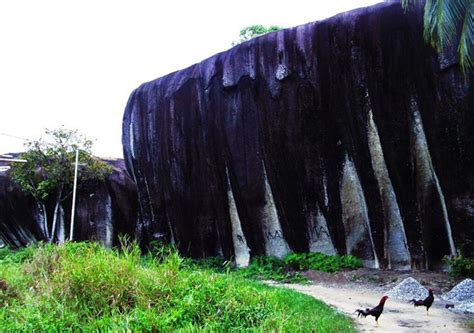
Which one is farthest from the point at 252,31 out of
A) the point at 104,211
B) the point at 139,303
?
the point at 139,303

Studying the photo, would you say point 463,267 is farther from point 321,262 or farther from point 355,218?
point 321,262

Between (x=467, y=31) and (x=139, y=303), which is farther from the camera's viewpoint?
(x=467, y=31)

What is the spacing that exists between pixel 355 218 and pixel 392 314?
500cm

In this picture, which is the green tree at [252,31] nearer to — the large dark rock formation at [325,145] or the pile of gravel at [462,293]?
the large dark rock formation at [325,145]

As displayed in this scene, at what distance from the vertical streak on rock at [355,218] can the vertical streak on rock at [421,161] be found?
1.47 m

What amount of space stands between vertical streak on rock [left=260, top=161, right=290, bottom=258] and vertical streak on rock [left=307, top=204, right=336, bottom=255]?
0.90 m

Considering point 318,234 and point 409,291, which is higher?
point 318,234

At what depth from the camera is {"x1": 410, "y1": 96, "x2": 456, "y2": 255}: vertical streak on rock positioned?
10602 mm

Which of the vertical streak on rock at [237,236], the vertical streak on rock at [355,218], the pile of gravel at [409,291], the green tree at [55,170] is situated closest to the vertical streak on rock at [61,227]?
the green tree at [55,170]

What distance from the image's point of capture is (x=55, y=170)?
63.0 ft

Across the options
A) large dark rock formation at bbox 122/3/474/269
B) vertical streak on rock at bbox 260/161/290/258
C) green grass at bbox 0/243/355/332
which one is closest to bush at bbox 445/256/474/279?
large dark rock formation at bbox 122/3/474/269

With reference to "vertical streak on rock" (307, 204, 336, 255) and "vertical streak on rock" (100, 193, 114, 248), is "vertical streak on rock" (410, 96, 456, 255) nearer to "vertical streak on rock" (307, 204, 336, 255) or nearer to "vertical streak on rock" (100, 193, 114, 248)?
"vertical streak on rock" (307, 204, 336, 255)

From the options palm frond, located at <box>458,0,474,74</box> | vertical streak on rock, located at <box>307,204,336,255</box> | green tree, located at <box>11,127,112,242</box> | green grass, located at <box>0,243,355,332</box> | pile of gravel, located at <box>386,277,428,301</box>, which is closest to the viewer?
green grass, located at <box>0,243,355,332</box>

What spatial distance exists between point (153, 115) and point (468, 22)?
37.7ft
